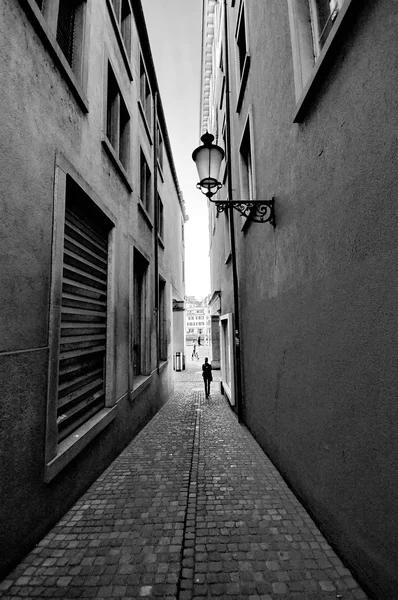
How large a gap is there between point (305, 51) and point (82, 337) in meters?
4.90

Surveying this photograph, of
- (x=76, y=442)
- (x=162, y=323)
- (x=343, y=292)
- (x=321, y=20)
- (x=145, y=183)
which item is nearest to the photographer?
(x=343, y=292)

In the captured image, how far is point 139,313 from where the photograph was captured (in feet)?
28.7

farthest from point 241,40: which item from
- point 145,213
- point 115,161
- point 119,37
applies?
point 115,161

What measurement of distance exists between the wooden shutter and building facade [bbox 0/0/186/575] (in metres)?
0.02

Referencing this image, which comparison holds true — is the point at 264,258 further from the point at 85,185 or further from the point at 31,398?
the point at 31,398

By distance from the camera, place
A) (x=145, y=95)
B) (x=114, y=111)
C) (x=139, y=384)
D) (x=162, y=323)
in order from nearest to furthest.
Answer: (x=114, y=111) → (x=139, y=384) → (x=145, y=95) → (x=162, y=323)

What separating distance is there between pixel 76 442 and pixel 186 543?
5.84 feet

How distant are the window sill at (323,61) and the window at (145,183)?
671 cm

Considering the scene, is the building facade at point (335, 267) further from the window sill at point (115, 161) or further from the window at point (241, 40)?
the window sill at point (115, 161)

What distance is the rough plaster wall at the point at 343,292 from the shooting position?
210cm

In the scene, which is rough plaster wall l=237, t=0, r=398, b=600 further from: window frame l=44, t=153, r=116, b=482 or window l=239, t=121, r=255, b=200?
window frame l=44, t=153, r=116, b=482

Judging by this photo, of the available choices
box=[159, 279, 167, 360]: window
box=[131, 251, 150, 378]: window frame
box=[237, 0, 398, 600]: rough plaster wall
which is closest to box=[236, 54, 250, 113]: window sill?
box=[237, 0, 398, 600]: rough plaster wall

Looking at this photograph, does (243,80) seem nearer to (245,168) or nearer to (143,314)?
(245,168)

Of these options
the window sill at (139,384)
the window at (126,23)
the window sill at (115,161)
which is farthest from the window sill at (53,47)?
the window sill at (139,384)
